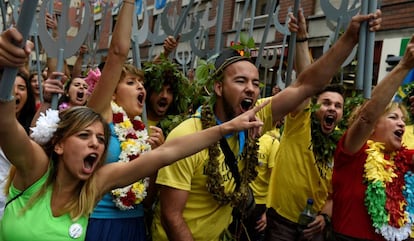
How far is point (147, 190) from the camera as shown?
283 cm

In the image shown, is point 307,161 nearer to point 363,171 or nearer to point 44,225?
point 363,171

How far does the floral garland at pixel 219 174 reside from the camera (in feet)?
7.72

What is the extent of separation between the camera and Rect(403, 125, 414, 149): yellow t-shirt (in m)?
3.38

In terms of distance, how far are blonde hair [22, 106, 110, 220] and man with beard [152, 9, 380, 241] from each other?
383 millimetres

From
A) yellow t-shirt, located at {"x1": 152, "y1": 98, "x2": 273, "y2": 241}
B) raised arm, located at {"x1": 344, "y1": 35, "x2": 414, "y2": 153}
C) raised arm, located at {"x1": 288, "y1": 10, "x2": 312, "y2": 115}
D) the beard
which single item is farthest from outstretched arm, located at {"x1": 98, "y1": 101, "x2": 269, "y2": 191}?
raised arm, located at {"x1": 288, "y1": 10, "x2": 312, "y2": 115}

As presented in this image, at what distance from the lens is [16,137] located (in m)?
1.81

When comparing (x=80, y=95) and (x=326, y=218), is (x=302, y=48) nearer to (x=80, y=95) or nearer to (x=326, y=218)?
(x=326, y=218)

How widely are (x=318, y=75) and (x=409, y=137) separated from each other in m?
1.43

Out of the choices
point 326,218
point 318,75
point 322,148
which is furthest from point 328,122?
point 318,75

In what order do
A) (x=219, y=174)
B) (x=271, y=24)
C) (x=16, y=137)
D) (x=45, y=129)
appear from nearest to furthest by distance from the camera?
1. (x=16, y=137)
2. (x=45, y=129)
3. (x=219, y=174)
4. (x=271, y=24)

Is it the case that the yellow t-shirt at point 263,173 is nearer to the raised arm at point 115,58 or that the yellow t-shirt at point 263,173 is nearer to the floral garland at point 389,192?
the floral garland at point 389,192

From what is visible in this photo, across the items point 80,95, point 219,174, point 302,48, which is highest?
point 302,48

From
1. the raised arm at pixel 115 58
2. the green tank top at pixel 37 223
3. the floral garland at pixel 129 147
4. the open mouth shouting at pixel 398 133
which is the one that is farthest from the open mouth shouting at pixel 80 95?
the open mouth shouting at pixel 398 133

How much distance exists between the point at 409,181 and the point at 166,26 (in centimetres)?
251
